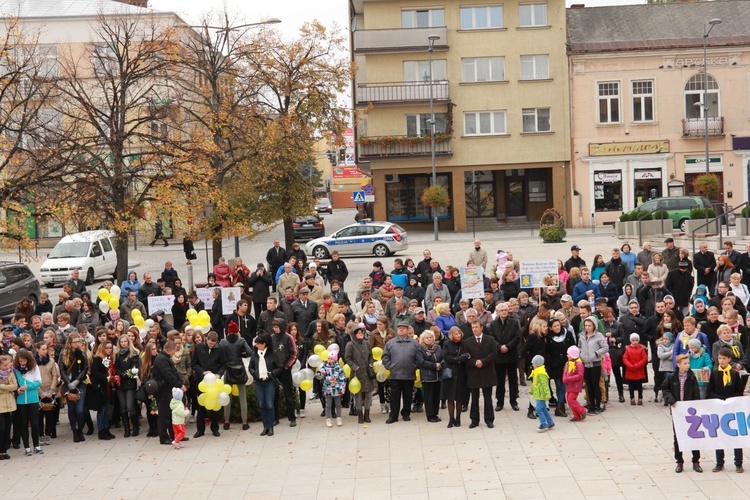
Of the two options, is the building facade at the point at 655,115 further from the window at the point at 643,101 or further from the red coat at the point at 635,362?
the red coat at the point at 635,362

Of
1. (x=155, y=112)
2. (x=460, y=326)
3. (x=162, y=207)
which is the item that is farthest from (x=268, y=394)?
(x=155, y=112)

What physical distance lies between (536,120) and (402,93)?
6981 mm

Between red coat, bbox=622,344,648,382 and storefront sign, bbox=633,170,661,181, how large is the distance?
120ft

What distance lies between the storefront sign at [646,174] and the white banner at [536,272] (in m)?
31.0

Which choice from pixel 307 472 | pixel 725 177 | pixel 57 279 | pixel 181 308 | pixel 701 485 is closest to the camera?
pixel 701 485

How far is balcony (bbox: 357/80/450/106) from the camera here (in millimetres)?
50406

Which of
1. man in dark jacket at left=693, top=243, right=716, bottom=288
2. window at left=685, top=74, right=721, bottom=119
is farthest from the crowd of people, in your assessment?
window at left=685, top=74, right=721, bottom=119

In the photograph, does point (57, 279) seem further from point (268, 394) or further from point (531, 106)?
point (531, 106)

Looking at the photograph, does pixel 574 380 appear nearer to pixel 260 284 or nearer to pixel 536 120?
pixel 260 284

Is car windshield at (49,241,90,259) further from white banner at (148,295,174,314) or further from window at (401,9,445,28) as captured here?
window at (401,9,445,28)

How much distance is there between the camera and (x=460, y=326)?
624 inches

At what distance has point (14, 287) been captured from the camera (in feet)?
89.8

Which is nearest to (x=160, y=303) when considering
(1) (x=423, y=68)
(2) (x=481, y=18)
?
(1) (x=423, y=68)

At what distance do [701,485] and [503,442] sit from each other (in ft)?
10.0
